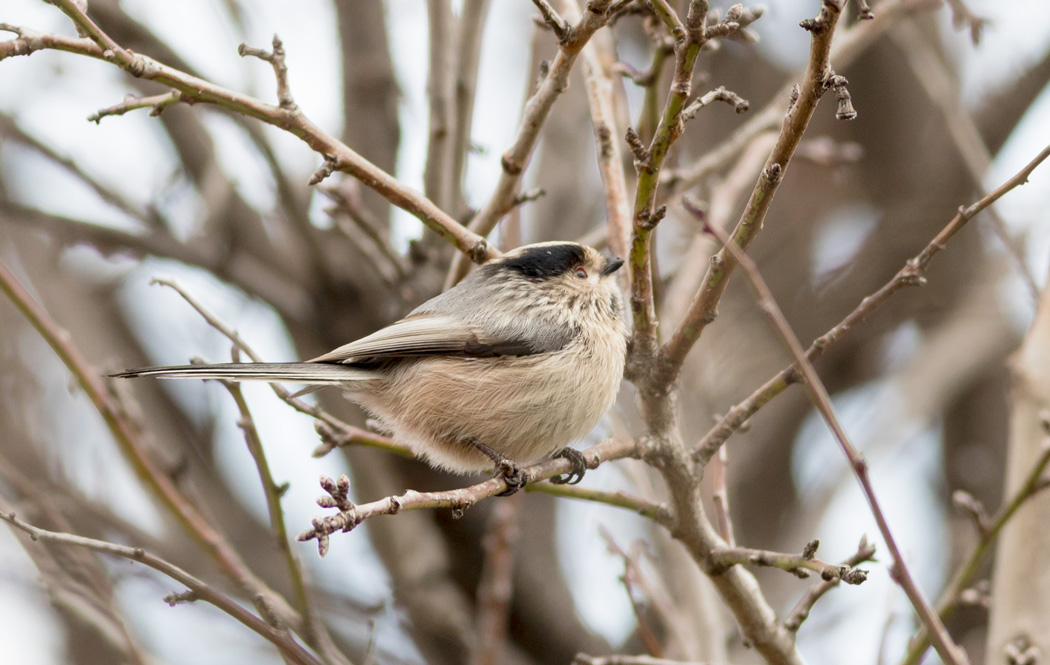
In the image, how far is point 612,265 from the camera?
3.03m

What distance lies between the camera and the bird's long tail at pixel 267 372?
7.36 feet

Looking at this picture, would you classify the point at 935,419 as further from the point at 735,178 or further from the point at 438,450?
the point at 438,450

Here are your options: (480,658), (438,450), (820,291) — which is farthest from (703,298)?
(820,291)

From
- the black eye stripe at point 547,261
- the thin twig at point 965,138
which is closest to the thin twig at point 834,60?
the thin twig at point 965,138

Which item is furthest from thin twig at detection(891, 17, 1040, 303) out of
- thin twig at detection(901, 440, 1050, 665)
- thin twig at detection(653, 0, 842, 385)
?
thin twig at detection(653, 0, 842, 385)

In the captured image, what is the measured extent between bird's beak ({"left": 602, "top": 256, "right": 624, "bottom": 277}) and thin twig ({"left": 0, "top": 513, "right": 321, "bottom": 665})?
1539 mm

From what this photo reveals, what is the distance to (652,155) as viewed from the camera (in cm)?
192

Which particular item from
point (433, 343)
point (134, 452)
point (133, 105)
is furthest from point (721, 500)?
point (133, 105)

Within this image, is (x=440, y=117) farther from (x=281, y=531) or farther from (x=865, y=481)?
(x=865, y=481)

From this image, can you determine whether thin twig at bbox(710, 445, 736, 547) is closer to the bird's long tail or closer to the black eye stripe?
the black eye stripe

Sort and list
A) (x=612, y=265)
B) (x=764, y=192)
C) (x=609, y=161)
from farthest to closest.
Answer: (x=612, y=265) < (x=609, y=161) < (x=764, y=192)

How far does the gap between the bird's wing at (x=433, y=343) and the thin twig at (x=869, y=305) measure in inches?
30.2

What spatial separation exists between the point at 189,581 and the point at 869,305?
1513mm

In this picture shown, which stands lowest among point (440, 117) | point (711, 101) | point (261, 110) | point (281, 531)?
point (281, 531)
